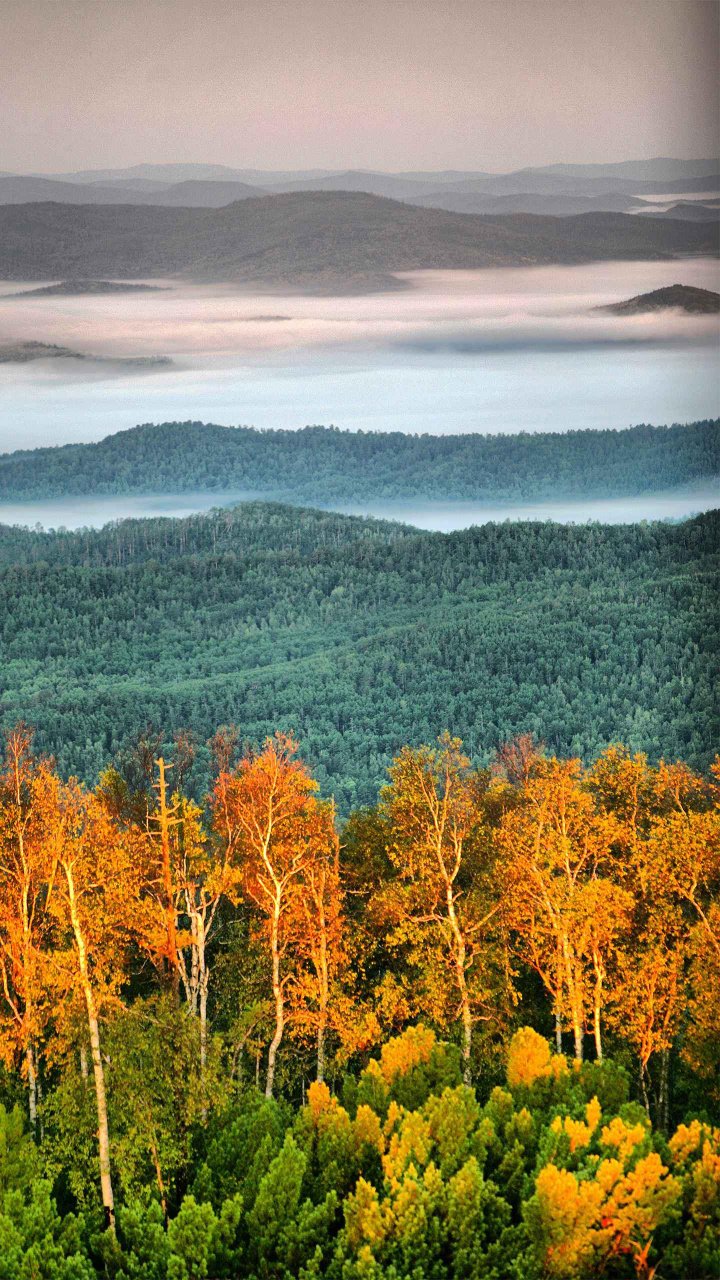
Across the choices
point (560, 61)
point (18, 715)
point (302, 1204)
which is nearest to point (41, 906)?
point (302, 1204)

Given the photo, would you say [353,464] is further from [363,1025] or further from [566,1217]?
[566,1217]

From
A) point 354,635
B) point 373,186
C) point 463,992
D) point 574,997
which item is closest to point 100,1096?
point 463,992

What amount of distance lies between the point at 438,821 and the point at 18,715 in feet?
44.9

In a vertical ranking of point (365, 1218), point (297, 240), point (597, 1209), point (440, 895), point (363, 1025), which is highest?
point (297, 240)

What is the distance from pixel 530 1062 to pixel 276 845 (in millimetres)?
2348

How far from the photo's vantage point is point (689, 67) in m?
11.4

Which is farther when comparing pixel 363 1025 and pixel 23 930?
pixel 363 1025

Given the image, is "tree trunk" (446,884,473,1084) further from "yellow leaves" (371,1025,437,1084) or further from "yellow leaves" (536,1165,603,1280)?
"yellow leaves" (536,1165,603,1280)

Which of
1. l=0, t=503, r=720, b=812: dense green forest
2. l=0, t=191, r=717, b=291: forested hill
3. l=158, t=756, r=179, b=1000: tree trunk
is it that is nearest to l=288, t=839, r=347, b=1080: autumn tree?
l=158, t=756, r=179, b=1000: tree trunk

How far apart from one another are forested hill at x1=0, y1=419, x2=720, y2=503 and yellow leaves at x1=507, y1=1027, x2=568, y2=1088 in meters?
9.86

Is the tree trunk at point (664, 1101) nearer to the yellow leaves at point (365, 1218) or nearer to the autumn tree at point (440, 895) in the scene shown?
the autumn tree at point (440, 895)

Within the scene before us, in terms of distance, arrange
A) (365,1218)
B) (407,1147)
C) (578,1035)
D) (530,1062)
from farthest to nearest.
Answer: (578,1035), (530,1062), (407,1147), (365,1218)

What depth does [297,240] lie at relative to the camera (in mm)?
18422

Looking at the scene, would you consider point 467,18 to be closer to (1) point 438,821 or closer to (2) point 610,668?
(1) point 438,821
